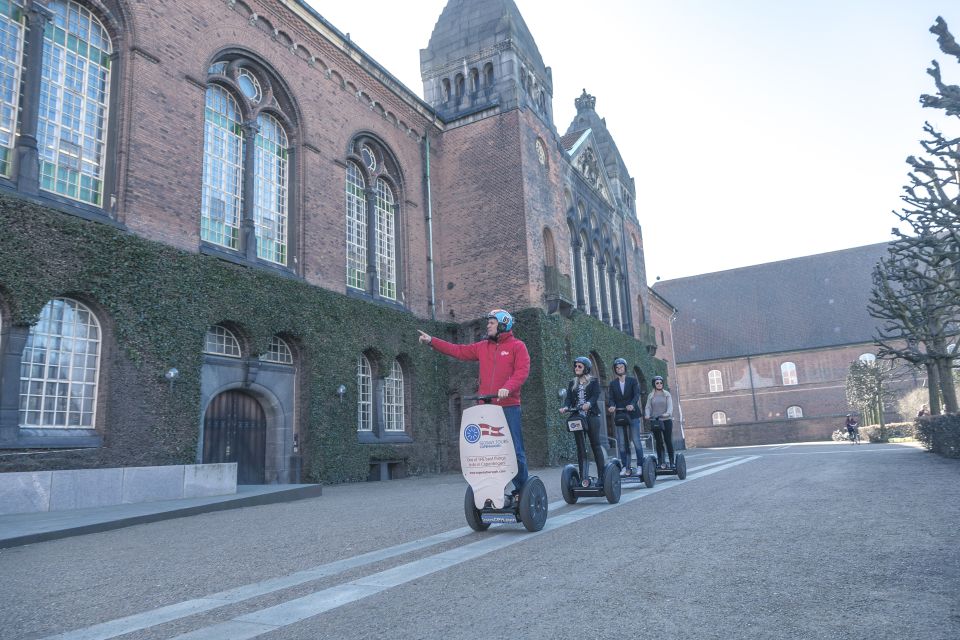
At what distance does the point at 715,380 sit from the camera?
59.6 meters

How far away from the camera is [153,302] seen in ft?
42.5

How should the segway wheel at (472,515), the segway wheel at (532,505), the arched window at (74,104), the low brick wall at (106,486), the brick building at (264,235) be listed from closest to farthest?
the segway wheel at (532,505)
the segway wheel at (472,515)
the low brick wall at (106,486)
the brick building at (264,235)
the arched window at (74,104)

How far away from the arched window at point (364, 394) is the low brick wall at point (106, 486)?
7373 millimetres

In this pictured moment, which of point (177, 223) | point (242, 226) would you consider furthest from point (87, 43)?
point (242, 226)

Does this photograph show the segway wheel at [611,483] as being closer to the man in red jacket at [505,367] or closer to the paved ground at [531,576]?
the paved ground at [531,576]

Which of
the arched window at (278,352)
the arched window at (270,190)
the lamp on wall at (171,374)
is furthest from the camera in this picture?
the arched window at (270,190)

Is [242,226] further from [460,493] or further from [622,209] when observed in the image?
[622,209]

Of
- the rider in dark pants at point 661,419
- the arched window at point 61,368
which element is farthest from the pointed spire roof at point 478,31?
the arched window at point 61,368

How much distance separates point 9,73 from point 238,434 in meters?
8.23

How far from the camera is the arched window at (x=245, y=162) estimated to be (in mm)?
15719

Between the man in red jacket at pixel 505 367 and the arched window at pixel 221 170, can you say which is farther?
the arched window at pixel 221 170

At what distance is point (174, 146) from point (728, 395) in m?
53.4

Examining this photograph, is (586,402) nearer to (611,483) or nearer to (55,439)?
(611,483)

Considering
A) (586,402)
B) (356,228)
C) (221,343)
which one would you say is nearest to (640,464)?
(586,402)
